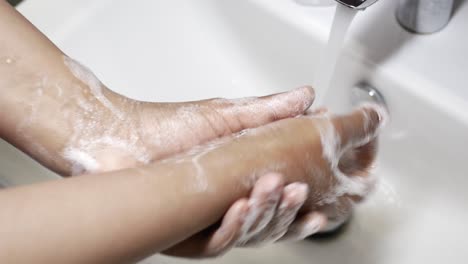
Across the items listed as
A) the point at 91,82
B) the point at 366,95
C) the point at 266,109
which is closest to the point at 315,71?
the point at 366,95

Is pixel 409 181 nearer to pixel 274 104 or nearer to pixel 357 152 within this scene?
pixel 357 152

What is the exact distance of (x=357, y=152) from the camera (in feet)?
1.86

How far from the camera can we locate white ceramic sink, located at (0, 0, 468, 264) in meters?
0.56

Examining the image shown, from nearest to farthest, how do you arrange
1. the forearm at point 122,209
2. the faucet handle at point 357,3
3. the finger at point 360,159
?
1. the forearm at point 122,209
2. the faucet handle at point 357,3
3. the finger at point 360,159

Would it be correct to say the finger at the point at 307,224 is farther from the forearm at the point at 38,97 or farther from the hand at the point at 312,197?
the forearm at the point at 38,97

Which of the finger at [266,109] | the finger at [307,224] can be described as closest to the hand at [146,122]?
the finger at [266,109]

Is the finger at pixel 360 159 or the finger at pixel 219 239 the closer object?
the finger at pixel 219 239

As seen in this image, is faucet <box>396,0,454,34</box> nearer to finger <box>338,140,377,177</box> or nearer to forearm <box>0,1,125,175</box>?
finger <box>338,140,377,177</box>

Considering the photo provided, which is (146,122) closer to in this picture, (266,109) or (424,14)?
(266,109)

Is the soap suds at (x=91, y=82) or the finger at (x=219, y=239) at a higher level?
the soap suds at (x=91, y=82)

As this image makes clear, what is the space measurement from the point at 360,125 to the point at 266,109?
0.34 ft

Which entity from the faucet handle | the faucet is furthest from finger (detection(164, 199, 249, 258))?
the faucet

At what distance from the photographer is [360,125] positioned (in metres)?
0.51

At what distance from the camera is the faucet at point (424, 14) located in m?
0.55
